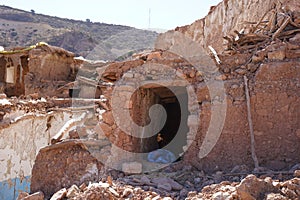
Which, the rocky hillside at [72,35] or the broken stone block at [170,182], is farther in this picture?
the rocky hillside at [72,35]

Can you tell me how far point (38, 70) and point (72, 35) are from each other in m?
19.7

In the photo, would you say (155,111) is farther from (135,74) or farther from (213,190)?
(213,190)

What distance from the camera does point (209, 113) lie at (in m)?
4.15

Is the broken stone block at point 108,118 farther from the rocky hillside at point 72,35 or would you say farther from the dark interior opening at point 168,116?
the rocky hillside at point 72,35

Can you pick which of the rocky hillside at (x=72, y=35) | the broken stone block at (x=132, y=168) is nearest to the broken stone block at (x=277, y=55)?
the broken stone block at (x=132, y=168)

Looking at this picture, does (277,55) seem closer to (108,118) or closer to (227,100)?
(227,100)

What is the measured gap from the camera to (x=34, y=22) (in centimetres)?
3938

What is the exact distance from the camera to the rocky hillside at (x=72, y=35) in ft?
98.1

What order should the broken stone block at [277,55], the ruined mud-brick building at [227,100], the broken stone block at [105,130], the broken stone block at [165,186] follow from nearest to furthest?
the broken stone block at [165,186] < the ruined mud-brick building at [227,100] < the broken stone block at [277,55] < the broken stone block at [105,130]

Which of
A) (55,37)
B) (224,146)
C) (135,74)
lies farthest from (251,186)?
(55,37)

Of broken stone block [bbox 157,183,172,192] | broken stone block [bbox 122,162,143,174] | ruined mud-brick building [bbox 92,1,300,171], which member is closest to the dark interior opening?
ruined mud-brick building [bbox 92,1,300,171]

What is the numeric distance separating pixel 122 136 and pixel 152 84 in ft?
2.77

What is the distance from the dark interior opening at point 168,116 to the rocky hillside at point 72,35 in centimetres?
1756

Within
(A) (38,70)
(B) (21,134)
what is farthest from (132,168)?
(A) (38,70)
